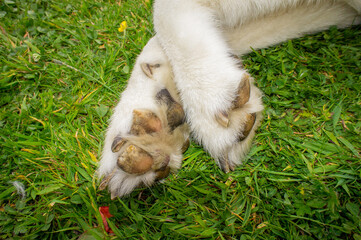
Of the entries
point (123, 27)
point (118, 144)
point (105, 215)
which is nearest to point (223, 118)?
point (118, 144)

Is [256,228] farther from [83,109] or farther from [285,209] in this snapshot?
[83,109]

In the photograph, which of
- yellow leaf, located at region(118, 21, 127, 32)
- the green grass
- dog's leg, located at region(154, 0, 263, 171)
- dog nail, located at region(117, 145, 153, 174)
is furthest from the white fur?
yellow leaf, located at region(118, 21, 127, 32)

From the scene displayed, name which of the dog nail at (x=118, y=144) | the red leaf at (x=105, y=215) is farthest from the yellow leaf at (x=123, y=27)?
the red leaf at (x=105, y=215)

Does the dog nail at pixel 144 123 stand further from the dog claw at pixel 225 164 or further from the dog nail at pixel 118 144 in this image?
the dog claw at pixel 225 164

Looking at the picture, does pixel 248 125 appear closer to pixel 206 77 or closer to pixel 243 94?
pixel 243 94

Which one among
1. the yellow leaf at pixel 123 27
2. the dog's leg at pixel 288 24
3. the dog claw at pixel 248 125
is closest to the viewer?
the dog claw at pixel 248 125

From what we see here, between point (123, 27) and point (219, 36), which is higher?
point (123, 27)
